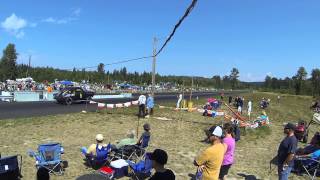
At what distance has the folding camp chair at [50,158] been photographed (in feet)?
36.1

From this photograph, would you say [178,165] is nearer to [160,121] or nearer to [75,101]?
[160,121]

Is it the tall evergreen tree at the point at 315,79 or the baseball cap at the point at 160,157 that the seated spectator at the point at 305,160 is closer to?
the baseball cap at the point at 160,157

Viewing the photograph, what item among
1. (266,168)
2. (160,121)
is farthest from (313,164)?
(160,121)

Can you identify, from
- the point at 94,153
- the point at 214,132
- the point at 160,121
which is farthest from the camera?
the point at 160,121

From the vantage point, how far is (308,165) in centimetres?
1275

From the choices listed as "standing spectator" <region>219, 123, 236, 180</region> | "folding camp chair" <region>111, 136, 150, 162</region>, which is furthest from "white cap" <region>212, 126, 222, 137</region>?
"folding camp chair" <region>111, 136, 150, 162</region>

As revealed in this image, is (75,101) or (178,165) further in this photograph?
(75,101)

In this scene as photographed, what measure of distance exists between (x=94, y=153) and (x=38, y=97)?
33.9m

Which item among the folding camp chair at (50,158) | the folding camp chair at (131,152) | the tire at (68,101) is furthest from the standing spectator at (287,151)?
the tire at (68,101)

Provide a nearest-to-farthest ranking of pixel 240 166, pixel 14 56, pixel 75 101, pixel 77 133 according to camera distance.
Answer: pixel 240 166
pixel 77 133
pixel 75 101
pixel 14 56

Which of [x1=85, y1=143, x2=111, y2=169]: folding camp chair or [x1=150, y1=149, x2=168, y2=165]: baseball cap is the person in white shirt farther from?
[x1=150, y1=149, x2=168, y2=165]: baseball cap

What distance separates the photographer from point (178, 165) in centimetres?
1298

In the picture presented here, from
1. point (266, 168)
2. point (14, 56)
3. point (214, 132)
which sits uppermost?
point (14, 56)

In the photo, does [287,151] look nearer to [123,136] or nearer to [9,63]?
[123,136]
